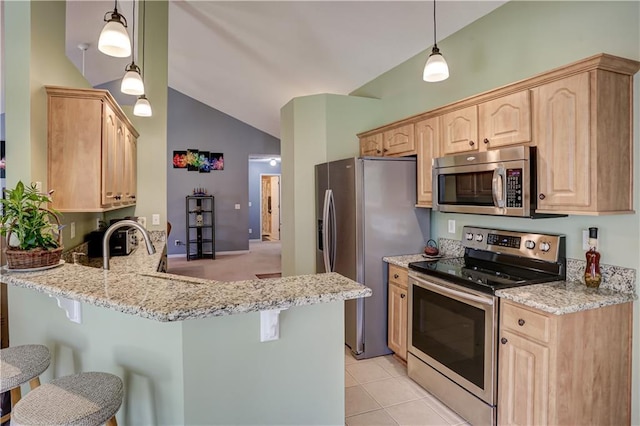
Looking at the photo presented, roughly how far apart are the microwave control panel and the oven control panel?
0.35 metres

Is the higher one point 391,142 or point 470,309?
point 391,142

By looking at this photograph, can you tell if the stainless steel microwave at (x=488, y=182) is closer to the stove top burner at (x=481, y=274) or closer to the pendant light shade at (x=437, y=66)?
the stove top burner at (x=481, y=274)

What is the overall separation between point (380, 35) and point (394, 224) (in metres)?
1.80

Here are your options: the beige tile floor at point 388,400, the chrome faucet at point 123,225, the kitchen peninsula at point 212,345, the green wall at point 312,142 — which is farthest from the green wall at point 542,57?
the chrome faucet at point 123,225

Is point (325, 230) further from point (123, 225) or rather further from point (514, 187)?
point (123, 225)

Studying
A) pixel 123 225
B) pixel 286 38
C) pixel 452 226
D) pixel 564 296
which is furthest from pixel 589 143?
pixel 286 38

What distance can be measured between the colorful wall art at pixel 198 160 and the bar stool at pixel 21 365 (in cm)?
704

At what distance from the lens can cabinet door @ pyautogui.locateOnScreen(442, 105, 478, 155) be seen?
2.58 metres

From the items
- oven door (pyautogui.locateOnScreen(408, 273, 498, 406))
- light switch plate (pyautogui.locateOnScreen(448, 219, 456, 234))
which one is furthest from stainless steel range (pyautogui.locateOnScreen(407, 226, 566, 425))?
light switch plate (pyautogui.locateOnScreen(448, 219, 456, 234))

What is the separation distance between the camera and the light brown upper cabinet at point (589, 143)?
1.89 metres

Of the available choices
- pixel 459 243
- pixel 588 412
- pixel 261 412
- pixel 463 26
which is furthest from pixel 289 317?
pixel 463 26

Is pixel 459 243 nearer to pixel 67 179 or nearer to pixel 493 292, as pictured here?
pixel 493 292

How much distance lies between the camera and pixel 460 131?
270 centimetres

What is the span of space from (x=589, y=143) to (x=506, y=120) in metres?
0.53
